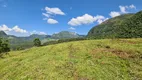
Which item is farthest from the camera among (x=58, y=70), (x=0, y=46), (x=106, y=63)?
(x=0, y=46)

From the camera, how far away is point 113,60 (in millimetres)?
47125

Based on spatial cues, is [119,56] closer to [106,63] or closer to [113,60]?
[113,60]

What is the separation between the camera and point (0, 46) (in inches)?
3915

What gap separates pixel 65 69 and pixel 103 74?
8.10m

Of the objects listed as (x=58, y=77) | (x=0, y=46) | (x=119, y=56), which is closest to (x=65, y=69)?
(x=58, y=77)

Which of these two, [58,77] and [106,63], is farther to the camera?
[106,63]

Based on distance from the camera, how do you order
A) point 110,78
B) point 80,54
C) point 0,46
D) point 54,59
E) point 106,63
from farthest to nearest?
point 0,46 → point 80,54 → point 54,59 → point 106,63 → point 110,78

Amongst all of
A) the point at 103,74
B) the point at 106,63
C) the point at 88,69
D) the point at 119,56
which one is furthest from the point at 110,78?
the point at 119,56

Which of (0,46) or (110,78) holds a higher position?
(0,46)

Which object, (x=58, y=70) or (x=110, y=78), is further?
(x=58, y=70)

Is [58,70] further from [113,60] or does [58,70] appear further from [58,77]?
[113,60]

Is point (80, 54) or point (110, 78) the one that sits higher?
point (80, 54)

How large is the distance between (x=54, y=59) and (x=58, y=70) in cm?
962

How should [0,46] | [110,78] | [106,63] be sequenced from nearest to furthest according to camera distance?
[110,78] < [106,63] < [0,46]
